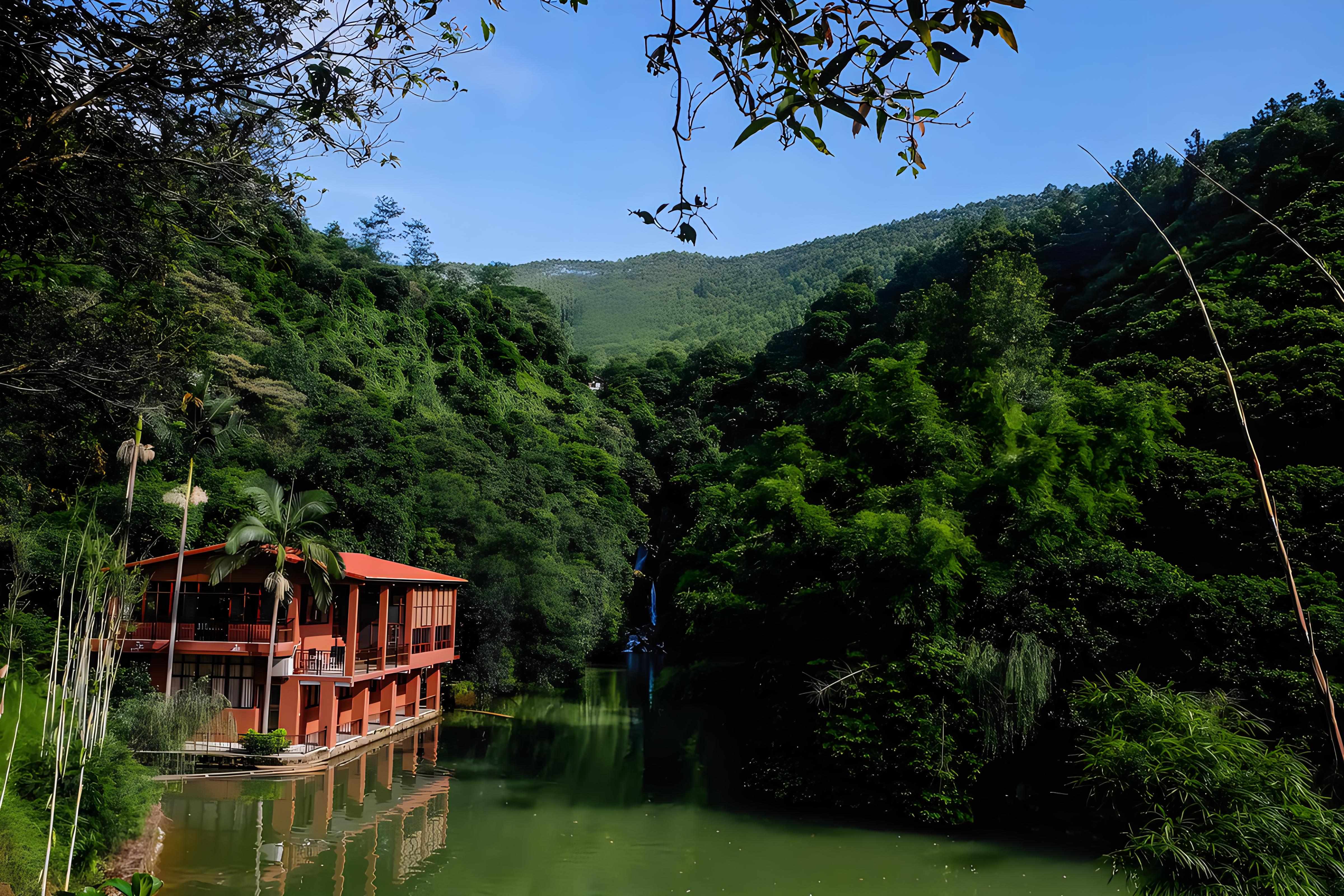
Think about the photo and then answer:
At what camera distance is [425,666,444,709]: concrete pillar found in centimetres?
2355

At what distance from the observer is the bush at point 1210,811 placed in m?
5.80

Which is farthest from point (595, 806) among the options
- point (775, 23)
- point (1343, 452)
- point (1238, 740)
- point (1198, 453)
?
point (775, 23)

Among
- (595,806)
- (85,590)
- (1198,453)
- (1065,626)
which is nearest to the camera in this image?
(85,590)

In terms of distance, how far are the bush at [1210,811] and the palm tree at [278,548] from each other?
14569 millimetres

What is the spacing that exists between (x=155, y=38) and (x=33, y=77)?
44 cm

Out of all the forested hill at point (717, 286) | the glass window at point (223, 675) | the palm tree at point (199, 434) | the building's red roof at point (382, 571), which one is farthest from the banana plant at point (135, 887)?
the forested hill at point (717, 286)

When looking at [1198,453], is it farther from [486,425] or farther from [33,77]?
[486,425]

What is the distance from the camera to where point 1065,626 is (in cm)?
1242

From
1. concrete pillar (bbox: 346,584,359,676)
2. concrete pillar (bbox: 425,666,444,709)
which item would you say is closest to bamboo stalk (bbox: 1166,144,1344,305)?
concrete pillar (bbox: 346,584,359,676)

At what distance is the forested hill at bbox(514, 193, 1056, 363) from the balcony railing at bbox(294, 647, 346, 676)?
185 ft

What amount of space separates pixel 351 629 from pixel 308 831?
21.0 feet

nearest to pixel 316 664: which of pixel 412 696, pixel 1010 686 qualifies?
pixel 412 696

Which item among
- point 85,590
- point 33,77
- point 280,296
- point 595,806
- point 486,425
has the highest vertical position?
point 280,296

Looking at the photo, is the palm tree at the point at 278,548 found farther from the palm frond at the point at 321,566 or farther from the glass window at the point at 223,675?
the glass window at the point at 223,675
